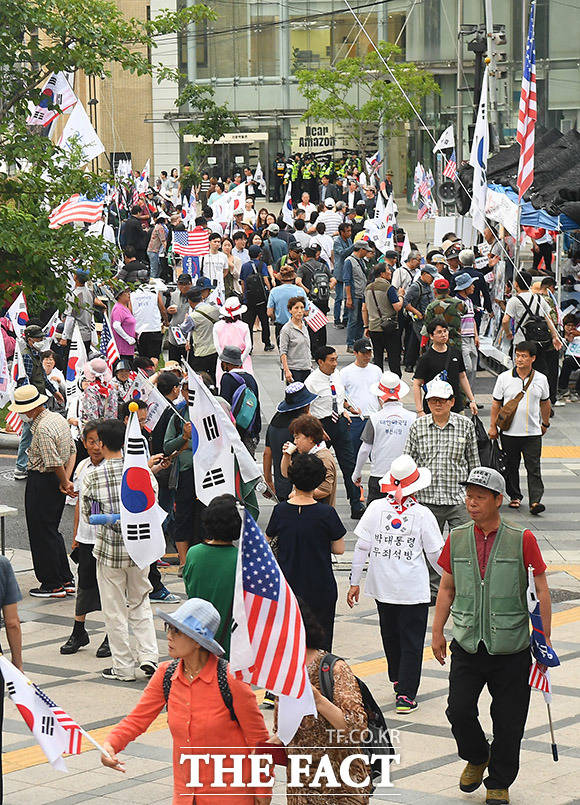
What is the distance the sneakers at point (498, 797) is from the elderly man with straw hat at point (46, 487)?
17.5 feet

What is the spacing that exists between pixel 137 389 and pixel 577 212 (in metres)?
10.0

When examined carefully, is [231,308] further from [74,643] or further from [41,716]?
[41,716]

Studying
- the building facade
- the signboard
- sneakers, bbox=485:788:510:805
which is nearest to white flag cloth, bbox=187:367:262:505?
sneakers, bbox=485:788:510:805

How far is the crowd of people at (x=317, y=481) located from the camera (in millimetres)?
7039

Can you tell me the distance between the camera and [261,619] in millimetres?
6008

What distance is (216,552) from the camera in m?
7.68

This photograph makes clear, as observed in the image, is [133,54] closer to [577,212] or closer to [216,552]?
[577,212]

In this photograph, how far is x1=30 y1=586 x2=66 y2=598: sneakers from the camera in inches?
464

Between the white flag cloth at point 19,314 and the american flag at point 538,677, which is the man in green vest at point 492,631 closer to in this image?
the american flag at point 538,677

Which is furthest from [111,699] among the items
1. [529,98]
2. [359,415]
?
[529,98]

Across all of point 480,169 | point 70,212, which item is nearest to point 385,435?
point 70,212

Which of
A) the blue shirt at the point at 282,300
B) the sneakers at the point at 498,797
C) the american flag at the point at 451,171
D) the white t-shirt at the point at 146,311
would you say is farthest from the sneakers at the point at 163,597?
the american flag at the point at 451,171

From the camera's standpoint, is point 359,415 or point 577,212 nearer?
point 359,415

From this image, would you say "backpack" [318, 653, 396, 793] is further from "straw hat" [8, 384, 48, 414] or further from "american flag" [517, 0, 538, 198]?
"american flag" [517, 0, 538, 198]
